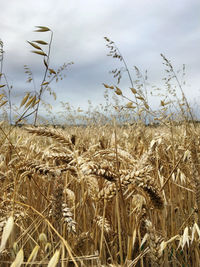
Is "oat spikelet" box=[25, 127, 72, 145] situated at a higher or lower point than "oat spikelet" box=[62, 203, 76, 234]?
higher

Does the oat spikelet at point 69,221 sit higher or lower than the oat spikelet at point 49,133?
lower

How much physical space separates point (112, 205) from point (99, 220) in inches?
6.0

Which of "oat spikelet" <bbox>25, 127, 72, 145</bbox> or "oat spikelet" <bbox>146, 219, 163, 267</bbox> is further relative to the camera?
"oat spikelet" <bbox>25, 127, 72, 145</bbox>

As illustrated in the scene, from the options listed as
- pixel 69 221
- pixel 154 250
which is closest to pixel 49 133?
pixel 69 221

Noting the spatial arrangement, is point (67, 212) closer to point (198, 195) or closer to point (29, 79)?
point (198, 195)

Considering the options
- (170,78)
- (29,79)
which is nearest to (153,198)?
(29,79)

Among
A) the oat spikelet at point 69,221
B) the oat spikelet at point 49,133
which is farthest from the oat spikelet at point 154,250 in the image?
the oat spikelet at point 49,133

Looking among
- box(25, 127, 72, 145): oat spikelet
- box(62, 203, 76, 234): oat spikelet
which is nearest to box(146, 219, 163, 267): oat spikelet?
box(62, 203, 76, 234): oat spikelet

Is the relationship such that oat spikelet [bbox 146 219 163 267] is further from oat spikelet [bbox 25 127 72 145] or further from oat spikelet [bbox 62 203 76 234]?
oat spikelet [bbox 25 127 72 145]

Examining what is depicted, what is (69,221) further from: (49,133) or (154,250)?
(49,133)

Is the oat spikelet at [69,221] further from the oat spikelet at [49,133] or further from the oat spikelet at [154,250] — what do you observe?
the oat spikelet at [49,133]

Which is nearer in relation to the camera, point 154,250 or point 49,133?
point 154,250

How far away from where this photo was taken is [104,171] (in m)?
0.68

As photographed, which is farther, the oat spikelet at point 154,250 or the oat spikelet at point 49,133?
the oat spikelet at point 49,133
